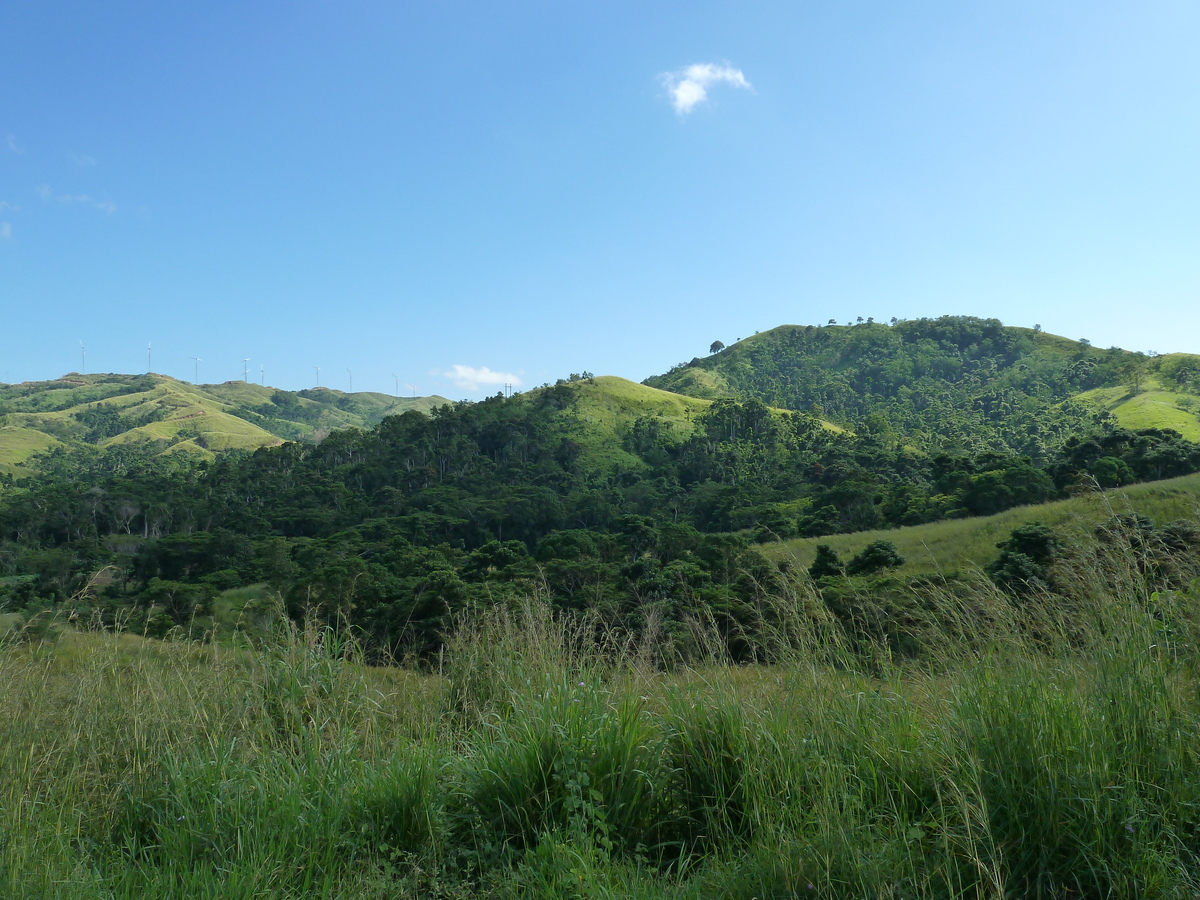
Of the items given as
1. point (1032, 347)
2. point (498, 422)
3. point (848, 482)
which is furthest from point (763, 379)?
point (848, 482)

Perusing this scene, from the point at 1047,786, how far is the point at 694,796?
4.62 ft

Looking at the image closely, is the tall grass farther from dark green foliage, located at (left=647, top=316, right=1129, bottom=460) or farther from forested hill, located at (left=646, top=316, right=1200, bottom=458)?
dark green foliage, located at (left=647, top=316, right=1129, bottom=460)

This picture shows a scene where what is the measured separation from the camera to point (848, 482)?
44.9 m

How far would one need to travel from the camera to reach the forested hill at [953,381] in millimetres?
79125

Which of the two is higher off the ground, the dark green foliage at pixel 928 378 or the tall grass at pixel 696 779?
the dark green foliage at pixel 928 378

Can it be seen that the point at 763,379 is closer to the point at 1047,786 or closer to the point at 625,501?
the point at 625,501

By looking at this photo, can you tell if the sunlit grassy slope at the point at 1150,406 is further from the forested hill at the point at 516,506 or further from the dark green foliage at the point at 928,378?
the forested hill at the point at 516,506

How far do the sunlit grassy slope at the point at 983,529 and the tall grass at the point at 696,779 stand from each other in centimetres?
2061

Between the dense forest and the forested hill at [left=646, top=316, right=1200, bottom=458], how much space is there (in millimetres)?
1434

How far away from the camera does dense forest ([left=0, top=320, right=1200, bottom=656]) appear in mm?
28672

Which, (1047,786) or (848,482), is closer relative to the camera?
(1047,786)

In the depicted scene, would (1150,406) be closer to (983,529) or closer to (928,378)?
(928,378)

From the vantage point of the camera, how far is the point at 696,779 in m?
3.32

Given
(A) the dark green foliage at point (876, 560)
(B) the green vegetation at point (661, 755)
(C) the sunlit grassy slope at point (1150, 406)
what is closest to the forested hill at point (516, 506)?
(B) the green vegetation at point (661, 755)
